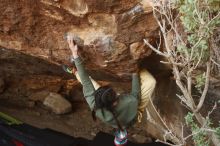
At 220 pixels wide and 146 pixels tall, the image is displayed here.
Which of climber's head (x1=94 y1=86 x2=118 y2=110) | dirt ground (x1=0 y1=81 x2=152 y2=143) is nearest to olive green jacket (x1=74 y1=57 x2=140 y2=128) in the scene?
climber's head (x1=94 y1=86 x2=118 y2=110)

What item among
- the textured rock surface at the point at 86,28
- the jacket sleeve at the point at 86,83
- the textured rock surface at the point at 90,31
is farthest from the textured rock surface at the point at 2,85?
Answer: the jacket sleeve at the point at 86,83

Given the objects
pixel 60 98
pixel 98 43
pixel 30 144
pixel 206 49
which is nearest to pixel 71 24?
pixel 98 43

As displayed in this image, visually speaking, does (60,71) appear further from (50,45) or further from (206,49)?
(206,49)

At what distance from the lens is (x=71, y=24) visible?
4.56 m

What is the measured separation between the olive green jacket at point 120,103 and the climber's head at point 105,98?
0.34 ft

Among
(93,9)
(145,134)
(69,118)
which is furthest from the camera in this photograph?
(69,118)

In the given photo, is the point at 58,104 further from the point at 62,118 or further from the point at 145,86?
the point at 145,86

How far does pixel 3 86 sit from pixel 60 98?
114 centimetres

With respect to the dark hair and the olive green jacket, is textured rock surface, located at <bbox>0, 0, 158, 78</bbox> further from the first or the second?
the dark hair

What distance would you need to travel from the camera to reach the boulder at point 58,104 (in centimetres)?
775

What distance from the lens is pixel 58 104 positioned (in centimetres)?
777

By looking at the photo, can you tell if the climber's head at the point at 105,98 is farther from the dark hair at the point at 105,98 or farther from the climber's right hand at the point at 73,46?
the climber's right hand at the point at 73,46

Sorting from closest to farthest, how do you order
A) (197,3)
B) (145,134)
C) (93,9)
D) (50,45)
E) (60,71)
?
1. (197,3)
2. (93,9)
3. (50,45)
4. (60,71)
5. (145,134)

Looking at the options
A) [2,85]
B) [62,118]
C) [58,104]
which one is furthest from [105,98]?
[2,85]
